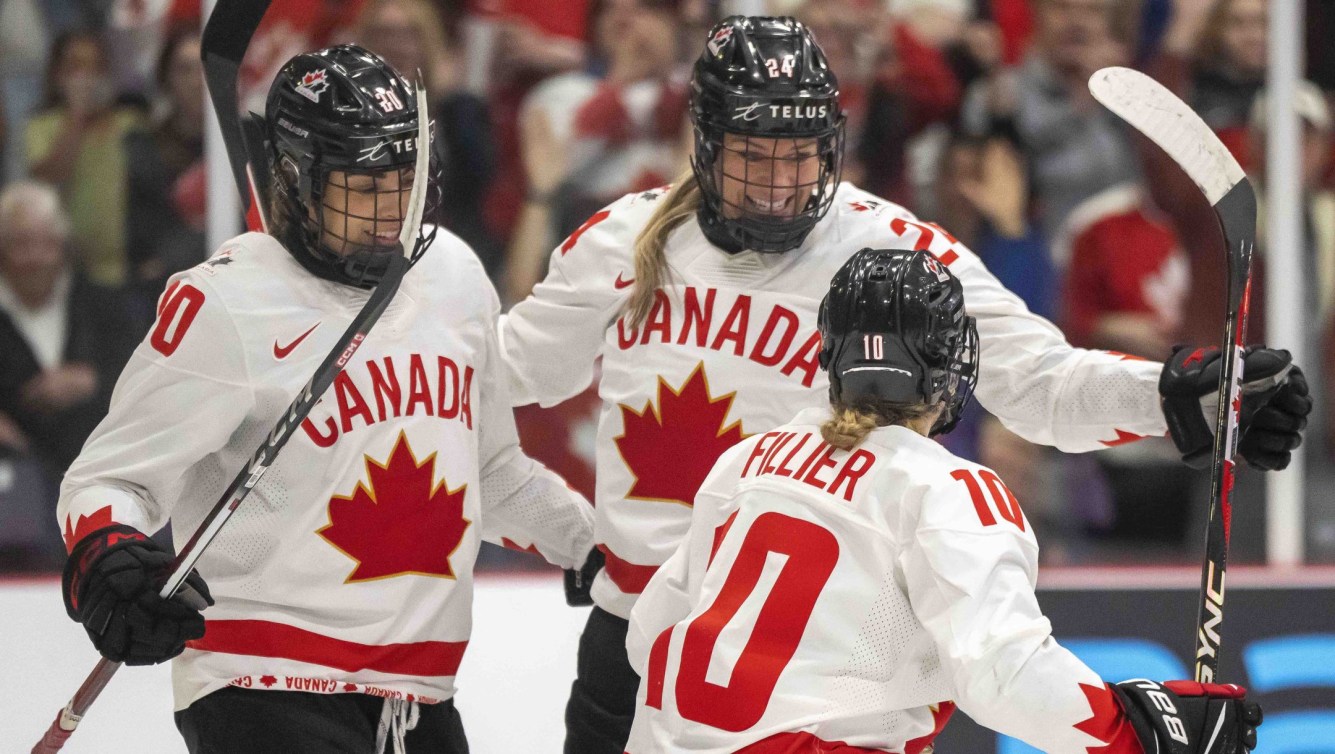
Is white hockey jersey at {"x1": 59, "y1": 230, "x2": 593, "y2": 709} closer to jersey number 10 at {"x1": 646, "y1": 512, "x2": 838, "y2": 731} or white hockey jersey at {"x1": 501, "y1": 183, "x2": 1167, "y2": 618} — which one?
white hockey jersey at {"x1": 501, "y1": 183, "x2": 1167, "y2": 618}

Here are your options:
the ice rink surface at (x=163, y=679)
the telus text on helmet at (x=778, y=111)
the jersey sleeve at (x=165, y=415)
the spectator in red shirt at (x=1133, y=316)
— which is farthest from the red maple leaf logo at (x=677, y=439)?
the spectator in red shirt at (x=1133, y=316)

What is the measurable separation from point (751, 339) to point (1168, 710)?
842mm

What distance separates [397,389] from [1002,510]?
83 cm

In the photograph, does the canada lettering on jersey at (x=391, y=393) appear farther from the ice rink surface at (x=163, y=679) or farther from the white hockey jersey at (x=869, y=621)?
the ice rink surface at (x=163, y=679)

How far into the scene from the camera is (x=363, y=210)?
238 cm

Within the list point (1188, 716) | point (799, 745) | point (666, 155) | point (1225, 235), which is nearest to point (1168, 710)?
point (1188, 716)

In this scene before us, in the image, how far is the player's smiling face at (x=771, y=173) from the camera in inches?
99.4

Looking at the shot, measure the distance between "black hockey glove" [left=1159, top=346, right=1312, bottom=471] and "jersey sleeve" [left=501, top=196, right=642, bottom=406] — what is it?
780 mm

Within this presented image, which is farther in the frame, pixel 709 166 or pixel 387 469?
pixel 709 166

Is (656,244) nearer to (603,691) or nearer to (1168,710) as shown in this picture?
(603,691)

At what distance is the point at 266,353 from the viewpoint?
2.36 meters

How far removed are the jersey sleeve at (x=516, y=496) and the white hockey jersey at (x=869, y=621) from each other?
0.58 metres

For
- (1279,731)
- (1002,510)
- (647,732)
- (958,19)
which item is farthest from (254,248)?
(958,19)

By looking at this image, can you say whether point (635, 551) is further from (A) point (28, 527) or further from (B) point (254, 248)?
(A) point (28, 527)
